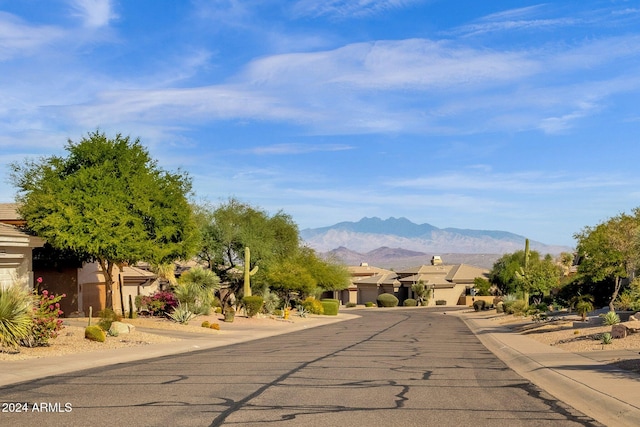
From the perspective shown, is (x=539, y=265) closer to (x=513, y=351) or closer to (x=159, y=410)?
(x=513, y=351)

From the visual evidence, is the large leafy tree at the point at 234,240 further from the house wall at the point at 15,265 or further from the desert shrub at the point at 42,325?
the desert shrub at the point at 42,325

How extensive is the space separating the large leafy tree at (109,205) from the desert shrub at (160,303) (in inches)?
101

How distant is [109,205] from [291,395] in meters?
25.3

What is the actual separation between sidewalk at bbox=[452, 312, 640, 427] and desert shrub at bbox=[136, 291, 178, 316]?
2115cm

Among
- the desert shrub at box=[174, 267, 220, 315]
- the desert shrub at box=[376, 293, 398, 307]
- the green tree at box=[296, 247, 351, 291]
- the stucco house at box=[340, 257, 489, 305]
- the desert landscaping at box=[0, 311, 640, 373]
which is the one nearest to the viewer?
the desert landscaping at box=[0, 311, 640, 373]

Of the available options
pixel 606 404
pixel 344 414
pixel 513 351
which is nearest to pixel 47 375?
pixel 344 414

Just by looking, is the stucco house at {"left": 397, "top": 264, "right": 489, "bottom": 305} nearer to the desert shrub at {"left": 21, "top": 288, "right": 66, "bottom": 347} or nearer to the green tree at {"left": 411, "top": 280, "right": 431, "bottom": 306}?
the green tree at {"left": 411, "top": 280, "right": 431, "bottom": 306}

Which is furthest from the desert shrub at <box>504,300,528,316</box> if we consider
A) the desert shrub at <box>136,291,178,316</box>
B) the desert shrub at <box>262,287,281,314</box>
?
the desert shrub at <box>136,291,178,316</box>

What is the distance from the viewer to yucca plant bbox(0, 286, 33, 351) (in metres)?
21.5

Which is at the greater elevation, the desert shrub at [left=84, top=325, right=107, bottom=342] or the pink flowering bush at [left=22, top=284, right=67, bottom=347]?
the pink flowering bush at [left=22, top=284, right=67, bottom=347]

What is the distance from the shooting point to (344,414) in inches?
464

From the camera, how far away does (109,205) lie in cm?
3681

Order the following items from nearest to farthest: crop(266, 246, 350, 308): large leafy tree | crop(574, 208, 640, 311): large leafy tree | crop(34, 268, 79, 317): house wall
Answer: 1. crop(574, 208, 640, 311): large leafy tree
2. crop(34, 268, 79, 317): house wall
3. crop(266, 246, 350, 308): large leafy tree

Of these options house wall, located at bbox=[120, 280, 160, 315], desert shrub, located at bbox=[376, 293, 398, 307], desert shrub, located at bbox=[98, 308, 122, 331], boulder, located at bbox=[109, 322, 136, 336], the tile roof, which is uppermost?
the tile roof
